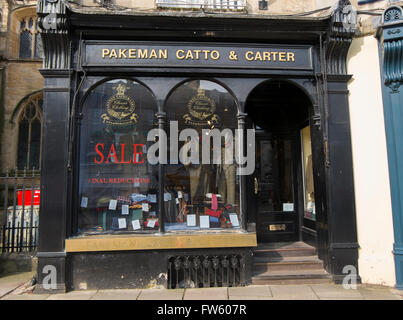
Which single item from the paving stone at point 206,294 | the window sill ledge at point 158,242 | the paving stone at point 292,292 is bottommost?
the paving stone at point 292,292

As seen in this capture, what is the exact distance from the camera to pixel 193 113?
17.6ft

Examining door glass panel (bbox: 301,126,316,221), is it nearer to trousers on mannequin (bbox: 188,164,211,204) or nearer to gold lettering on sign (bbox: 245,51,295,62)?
gold lettering on sign (bbox: 245,51,295,62)

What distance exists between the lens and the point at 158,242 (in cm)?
455

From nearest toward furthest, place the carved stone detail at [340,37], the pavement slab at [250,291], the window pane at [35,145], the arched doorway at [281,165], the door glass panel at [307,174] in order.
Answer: the pavement slab at [250,291]
the carved stone detail at [340,37]
the door glass panel at [307,174]
the arched doorway at [281,165]
the window pane at [35,145]

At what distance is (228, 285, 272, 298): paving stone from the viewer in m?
4.26

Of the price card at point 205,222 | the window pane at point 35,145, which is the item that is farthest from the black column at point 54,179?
the window pane at point 35,145

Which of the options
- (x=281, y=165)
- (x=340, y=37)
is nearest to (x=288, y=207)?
(x=281, y=165)

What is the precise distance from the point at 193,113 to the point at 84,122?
218cm

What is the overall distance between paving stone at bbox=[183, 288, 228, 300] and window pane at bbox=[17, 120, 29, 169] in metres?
10.2

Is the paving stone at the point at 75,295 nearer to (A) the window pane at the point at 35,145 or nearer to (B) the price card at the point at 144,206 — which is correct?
(B) the price card at the point at 144,206

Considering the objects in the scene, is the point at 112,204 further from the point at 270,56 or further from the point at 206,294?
the point at 270,56

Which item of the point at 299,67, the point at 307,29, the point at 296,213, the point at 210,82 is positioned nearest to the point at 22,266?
the point at 210,82

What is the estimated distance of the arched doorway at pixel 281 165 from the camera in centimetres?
598

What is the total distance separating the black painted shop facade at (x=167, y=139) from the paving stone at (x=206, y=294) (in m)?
0.18
